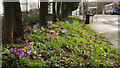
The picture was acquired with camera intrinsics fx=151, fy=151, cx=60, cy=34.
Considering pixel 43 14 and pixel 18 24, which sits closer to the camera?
pixel 18 24

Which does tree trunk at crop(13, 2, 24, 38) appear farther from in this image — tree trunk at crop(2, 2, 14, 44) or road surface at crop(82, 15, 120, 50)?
road surface at crop(82, 15, 120, 50)

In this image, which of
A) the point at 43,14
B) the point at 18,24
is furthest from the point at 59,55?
the point at 43,14

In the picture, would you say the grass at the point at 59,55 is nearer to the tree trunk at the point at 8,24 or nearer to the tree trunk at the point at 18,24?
the tree trunk at the point at 18,24

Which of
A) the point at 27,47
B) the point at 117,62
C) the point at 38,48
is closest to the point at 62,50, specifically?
the point at 38,48

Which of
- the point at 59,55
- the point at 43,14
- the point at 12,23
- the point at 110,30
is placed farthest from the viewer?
the point at 110,30

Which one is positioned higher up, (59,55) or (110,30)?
(110,30)

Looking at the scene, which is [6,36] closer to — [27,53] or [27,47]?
[27,47]

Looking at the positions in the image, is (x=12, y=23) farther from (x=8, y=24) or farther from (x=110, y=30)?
(x=110, y=30)

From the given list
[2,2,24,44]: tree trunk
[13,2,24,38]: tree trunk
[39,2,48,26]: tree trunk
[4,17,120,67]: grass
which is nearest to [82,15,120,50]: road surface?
[4,17,120,67]: grass

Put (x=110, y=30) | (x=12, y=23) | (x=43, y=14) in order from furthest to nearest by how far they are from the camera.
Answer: (x=110, y=30) → (x=43, y=14) → (x=12, y=23)

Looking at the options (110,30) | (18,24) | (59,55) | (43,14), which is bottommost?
(59,55)

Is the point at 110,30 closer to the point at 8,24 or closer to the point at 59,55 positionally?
the point at 59,55

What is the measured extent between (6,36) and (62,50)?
7.36 feet

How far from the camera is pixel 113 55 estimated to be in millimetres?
6469
